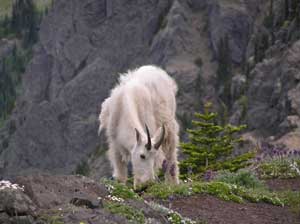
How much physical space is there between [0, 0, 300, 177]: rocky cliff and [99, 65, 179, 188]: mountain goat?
96629 millimetres

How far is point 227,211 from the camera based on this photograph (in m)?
10.3

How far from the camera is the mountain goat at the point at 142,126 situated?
39.1 feet

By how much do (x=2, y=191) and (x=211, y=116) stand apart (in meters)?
22.8

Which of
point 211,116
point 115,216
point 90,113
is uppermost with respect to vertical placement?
point 115,216

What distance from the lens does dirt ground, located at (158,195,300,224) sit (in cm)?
980

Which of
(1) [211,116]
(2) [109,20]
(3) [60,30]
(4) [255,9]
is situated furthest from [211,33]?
(1) [211,116]

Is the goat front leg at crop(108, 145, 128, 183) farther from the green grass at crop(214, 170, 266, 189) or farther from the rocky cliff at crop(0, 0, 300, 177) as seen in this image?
the rocky cliff at crop(0, 0, 300, 177)

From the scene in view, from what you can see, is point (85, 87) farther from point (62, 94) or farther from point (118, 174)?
point (118, 174)

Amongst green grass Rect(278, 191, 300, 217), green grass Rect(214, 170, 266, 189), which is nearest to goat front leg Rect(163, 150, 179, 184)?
green grass Rect(214, 170, 266, 189)

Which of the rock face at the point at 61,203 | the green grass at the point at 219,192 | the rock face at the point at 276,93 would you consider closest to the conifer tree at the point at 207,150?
the green grass at the point at 219,192

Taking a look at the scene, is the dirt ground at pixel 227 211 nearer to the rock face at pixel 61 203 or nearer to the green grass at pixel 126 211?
the rock face at pixel 61 203

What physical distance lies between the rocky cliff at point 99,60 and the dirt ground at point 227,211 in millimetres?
99926

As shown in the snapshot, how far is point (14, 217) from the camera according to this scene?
6.88 m

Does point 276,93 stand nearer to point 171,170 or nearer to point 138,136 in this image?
point 171,170
